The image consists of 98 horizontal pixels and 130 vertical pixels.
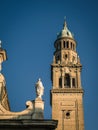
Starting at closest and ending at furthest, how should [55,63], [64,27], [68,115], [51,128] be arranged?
[51,128], [68,115], [55,63], [64,27]

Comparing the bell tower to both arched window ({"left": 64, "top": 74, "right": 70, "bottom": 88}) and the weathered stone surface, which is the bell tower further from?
the weathered stone surface

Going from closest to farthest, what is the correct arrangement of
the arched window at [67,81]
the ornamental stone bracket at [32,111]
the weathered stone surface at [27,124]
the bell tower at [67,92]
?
the weathered stone surface at [27,124] → the ornamental stone bracket at [32,111] → the bell tower at [67,92] → the arched window at [67,81]

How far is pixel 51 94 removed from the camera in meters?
67.9

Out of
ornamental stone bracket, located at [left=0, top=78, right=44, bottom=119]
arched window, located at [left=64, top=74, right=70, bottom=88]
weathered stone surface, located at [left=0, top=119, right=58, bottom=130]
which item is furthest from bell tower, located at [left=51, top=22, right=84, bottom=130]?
weathered stone surface, located at [left=0, top=119, right=58, bottom=130]

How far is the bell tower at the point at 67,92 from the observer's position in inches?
2625

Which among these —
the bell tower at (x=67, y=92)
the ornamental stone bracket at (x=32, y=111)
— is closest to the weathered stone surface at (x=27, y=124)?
the ornamental stone bracket at (x=32, y=111)

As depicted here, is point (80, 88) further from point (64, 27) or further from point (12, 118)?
point (12, 118)

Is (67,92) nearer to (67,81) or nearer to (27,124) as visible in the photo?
(67,81)

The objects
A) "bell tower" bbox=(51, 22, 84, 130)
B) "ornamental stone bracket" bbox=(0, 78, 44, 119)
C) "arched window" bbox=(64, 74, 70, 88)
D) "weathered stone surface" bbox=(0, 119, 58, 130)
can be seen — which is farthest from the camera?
"arched window" bbox=(64, 74, 70, 88)

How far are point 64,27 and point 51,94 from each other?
19234mm

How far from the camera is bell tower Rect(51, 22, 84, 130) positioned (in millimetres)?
66688

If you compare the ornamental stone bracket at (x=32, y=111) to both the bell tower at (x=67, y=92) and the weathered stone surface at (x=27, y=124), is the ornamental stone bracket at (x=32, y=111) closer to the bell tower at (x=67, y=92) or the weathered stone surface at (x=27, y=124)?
the weathered stone surface at (x=27, y=124)

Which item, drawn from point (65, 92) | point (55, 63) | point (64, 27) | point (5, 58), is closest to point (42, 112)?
point (5, 58)

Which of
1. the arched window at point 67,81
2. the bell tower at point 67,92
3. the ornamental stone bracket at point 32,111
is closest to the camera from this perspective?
the ornamental stone bracket at point 32,111
